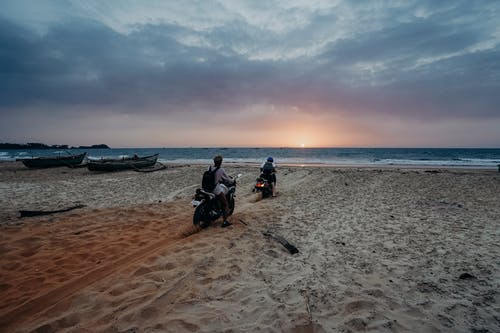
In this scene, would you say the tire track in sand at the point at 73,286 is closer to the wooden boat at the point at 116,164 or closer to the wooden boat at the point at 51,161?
the wooden boat at the point at 116,164

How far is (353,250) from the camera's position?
5.73 metres

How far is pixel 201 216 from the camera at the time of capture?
295 inches

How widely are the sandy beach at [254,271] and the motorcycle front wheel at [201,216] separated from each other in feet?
0.90

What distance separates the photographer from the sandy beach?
3422 millimetres

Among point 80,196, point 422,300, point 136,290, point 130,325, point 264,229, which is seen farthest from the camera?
point 80,196

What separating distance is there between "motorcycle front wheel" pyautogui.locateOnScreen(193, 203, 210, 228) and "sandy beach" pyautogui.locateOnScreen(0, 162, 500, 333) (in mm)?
275

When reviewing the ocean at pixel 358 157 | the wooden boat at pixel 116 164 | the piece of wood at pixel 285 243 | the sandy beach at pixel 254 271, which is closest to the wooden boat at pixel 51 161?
the ocean at pixel 358 157

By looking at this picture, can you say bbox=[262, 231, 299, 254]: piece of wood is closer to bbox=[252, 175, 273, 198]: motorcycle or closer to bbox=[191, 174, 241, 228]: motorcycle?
bbox=[191, 174, 241, 228]: motorcycle

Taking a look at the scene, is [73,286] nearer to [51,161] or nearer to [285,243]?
[285,243]

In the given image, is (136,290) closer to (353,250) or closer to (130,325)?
(130,325)

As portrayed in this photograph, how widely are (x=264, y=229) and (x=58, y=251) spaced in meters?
4.93

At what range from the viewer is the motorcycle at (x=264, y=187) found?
39.9 feet

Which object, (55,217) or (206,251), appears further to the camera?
(55,217)

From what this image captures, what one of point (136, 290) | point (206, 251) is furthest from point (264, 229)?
point (136, 290)
